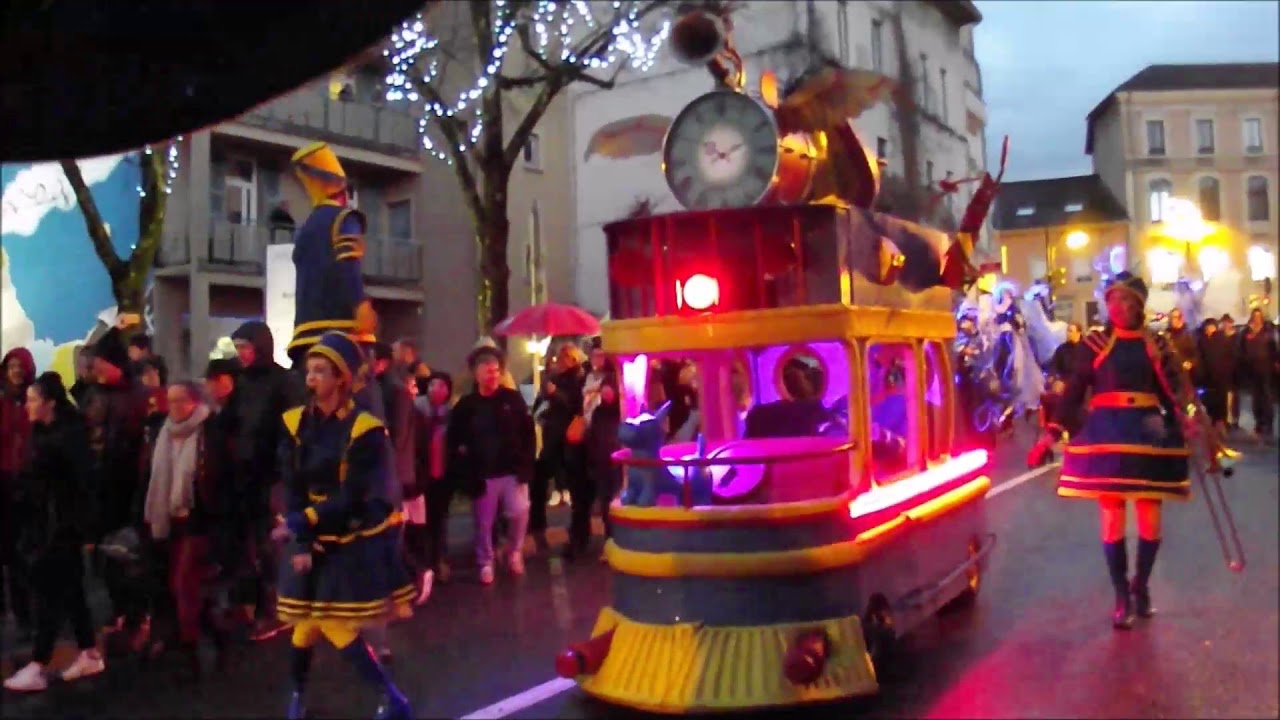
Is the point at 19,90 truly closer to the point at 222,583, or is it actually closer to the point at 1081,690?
the point at 1081,690

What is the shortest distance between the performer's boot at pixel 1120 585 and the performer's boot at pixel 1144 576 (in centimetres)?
8

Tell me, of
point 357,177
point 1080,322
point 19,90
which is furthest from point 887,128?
point 19,90

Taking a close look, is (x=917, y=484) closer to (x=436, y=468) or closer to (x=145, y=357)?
(x=436, y=468)

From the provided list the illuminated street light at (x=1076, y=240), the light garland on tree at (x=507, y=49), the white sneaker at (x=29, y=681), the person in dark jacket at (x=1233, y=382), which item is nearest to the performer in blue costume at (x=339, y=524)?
the white sneaker at (x=29, y=681)

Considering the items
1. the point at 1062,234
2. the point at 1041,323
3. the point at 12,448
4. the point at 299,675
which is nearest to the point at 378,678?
the point at 299,675

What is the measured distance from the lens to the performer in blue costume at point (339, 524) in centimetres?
511

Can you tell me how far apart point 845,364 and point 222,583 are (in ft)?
12.9

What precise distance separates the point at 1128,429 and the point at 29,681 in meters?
6.19

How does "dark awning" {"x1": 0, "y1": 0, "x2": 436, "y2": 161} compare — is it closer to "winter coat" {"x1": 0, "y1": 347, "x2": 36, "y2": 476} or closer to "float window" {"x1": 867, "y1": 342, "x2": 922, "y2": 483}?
"float window" {"x1": 867, "y1": 342, "x2": 922, "y2": 483}

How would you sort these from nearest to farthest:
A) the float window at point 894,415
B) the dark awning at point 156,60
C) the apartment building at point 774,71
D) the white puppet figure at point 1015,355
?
the dark awning at point 156,60
the float window at point 894,415
the white puppet figure at point 1015,355
the apartment building at point 774,71

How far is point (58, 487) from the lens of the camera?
6668 mm

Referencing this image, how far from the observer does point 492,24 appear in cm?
1483

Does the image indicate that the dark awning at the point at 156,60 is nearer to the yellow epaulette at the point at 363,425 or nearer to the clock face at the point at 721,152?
the yellow epaulette at the point at 363,425

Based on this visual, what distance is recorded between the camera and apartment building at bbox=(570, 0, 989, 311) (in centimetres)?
2061
